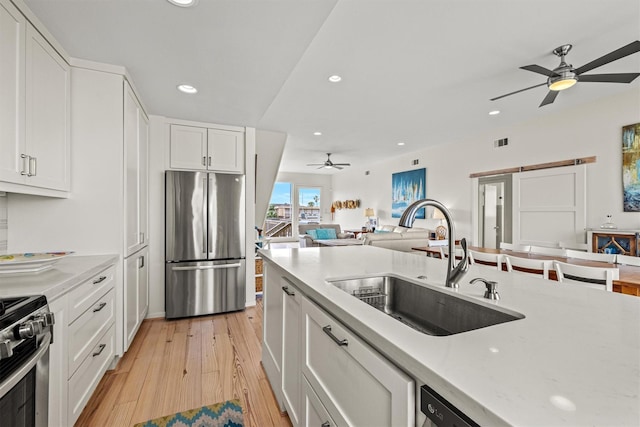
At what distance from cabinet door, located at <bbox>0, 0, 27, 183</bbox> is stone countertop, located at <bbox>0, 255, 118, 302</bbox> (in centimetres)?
51

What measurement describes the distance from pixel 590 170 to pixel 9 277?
5.92 meters

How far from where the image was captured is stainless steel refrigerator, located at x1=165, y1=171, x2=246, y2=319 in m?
3.27

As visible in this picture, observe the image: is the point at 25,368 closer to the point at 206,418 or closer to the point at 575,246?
the point at 206,418

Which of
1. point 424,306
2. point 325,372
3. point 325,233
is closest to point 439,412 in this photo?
point 325,372

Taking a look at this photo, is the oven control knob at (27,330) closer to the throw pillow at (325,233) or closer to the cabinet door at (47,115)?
the cabinet door at (47,115)

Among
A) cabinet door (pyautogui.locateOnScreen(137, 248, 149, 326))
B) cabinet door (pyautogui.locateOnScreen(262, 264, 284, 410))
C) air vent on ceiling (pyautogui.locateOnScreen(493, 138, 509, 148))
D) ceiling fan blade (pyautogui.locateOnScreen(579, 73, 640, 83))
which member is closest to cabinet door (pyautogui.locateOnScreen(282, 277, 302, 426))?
cabinet door (pyautogui.locateOnScreen(262, 264, 284, 410))

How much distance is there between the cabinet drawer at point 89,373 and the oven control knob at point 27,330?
676 millimetres

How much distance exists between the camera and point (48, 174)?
6.09 feet

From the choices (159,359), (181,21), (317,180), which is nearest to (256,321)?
(159,359)

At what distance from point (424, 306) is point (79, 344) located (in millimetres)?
1859

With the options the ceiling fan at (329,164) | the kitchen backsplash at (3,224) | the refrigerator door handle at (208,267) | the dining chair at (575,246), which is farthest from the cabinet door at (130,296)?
the dining chair at (575,246)

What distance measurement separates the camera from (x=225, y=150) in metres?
3.67

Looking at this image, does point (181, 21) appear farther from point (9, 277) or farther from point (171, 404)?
point (171, 404)

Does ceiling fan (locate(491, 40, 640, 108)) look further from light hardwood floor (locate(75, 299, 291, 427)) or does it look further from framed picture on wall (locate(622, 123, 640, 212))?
light hardwood floor (locate(75, 299, 291, 427))
